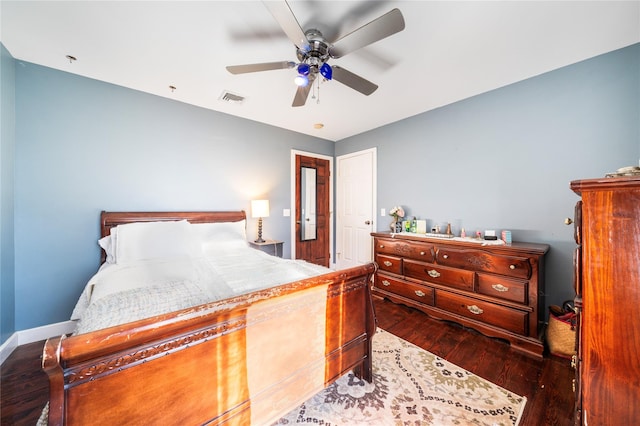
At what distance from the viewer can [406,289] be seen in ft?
Result: 9.27

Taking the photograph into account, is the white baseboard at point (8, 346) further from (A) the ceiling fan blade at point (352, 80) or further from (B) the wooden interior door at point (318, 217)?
(A) the ceiling fan blade at point (352, 80)

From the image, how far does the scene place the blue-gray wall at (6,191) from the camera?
74.9 inches

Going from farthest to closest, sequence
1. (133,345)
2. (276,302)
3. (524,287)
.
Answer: (524,287), (276,302), (133,345)

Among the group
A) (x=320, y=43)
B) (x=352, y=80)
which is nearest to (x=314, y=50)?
(x=320, y=43)

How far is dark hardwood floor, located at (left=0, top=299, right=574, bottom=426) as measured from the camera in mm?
1431

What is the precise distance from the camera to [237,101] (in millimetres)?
2877

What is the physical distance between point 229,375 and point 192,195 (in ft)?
8.24

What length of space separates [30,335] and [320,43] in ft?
11.9

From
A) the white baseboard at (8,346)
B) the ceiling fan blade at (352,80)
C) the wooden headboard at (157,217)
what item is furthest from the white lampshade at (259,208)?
the white baseboard at (8,346)

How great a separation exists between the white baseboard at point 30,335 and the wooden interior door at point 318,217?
2793 mm

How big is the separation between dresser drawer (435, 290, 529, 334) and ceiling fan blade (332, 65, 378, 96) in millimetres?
2212

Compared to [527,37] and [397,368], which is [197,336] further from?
[527,37]

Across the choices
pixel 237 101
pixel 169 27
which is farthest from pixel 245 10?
pixel 237 101

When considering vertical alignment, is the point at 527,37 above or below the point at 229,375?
above
